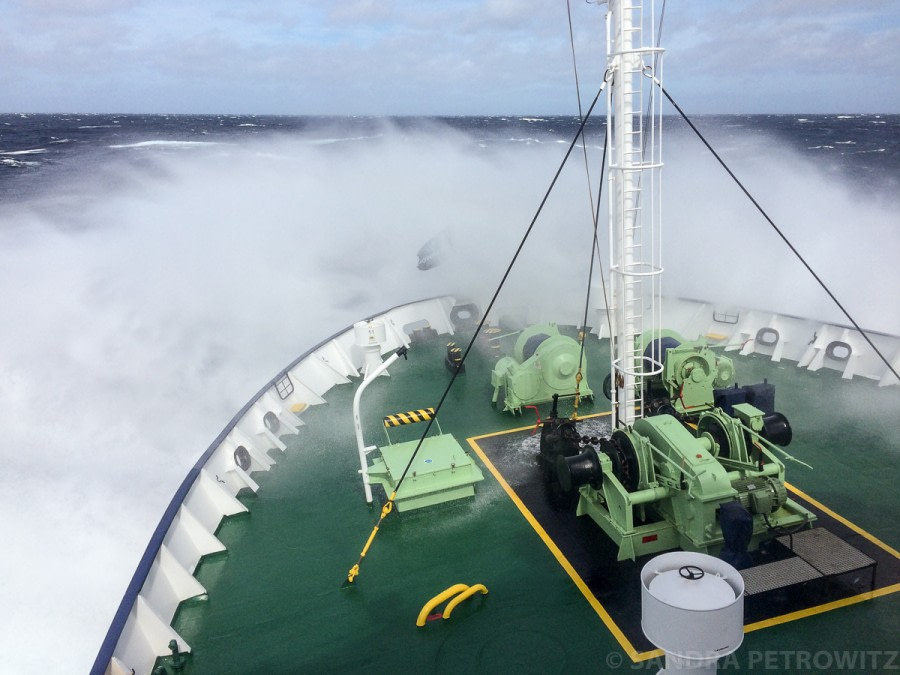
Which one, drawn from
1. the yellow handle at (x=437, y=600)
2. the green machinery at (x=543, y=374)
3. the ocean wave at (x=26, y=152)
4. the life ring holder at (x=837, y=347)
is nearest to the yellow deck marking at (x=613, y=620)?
the yellow handle at (x=437, y=600)

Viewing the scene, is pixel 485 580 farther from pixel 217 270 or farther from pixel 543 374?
pixel 217 270

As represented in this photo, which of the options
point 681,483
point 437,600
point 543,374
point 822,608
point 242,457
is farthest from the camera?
point 543,374

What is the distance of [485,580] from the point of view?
5527 mm

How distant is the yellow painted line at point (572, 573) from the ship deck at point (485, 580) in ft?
0.04

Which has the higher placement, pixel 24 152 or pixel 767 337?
pixel 24 152

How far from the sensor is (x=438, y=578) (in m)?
5.60

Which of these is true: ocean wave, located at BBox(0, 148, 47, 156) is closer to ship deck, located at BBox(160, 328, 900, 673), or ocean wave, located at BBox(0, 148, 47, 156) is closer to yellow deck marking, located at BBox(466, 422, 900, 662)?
ship deck, located at BBox(160, 328, 900, 673)

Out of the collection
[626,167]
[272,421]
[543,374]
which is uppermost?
[626,167]

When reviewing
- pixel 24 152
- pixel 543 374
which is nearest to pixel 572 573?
pixel 543 374

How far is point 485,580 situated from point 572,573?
0.78 metres

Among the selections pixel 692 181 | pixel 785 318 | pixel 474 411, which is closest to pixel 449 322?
pixel 474 411

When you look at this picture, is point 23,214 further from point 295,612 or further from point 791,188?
point 791,188

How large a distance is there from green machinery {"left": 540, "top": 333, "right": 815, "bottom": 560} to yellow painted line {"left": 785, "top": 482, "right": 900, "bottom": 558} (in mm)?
539

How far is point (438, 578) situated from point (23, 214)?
21546 mm
